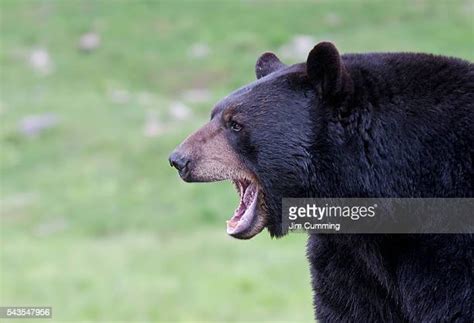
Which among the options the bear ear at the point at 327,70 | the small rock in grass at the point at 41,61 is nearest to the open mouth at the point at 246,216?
the bear ear at the point at 327,70

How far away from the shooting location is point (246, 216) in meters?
4.96

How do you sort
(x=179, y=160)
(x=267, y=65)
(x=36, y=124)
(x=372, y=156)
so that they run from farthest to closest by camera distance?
(x=36, y=124) → (x=267, y=65) → (x=179, y=160) → (x=372, y=156)

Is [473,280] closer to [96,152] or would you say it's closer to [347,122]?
[347,122]

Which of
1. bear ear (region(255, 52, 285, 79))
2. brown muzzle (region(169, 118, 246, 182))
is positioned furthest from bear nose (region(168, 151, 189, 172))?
bear ear (region(255, 52, 285, 79))

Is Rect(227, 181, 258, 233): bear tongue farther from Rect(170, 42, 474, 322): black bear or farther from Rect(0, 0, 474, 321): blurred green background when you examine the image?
Rect(0, 0, 474, 321): blurred green background

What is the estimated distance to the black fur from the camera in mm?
4688

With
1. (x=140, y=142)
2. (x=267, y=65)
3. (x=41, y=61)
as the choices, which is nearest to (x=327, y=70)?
(x=267, y=65)

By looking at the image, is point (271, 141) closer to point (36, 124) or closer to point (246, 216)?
point (246, 216)

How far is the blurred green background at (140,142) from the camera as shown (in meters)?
16.1

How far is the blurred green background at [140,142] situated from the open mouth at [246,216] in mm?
7924

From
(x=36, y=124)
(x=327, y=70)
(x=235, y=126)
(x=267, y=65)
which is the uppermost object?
(x=36, y=124)

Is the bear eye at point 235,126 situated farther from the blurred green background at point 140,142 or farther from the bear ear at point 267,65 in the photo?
the blurred green background at point 140,142

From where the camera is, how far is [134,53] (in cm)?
4416

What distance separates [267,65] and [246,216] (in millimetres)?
978
